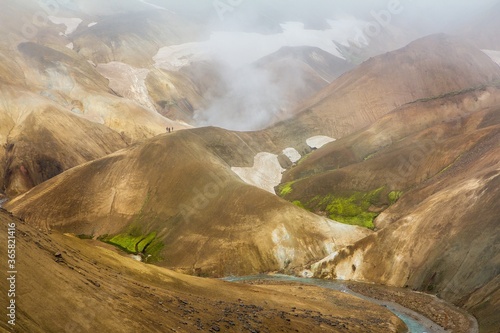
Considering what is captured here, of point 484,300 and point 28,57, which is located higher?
point 28,57

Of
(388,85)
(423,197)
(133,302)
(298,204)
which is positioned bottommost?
(298,204)

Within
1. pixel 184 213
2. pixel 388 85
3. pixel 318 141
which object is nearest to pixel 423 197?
pixel 184 213

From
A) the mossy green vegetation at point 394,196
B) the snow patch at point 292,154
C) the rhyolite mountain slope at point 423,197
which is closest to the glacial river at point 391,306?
the rhyolite mountain slope at point 423,197

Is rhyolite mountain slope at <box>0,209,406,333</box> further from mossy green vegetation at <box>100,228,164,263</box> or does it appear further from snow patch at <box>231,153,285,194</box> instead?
snow patch at <box>231,153,285,194</box>

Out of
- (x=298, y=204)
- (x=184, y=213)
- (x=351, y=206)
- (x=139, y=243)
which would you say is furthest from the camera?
(x=298, y=204)

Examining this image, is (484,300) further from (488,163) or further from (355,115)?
(355,115)

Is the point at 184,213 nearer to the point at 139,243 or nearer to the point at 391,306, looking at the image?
the point at 139,243

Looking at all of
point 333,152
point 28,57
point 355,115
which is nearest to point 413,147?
point 333,152
